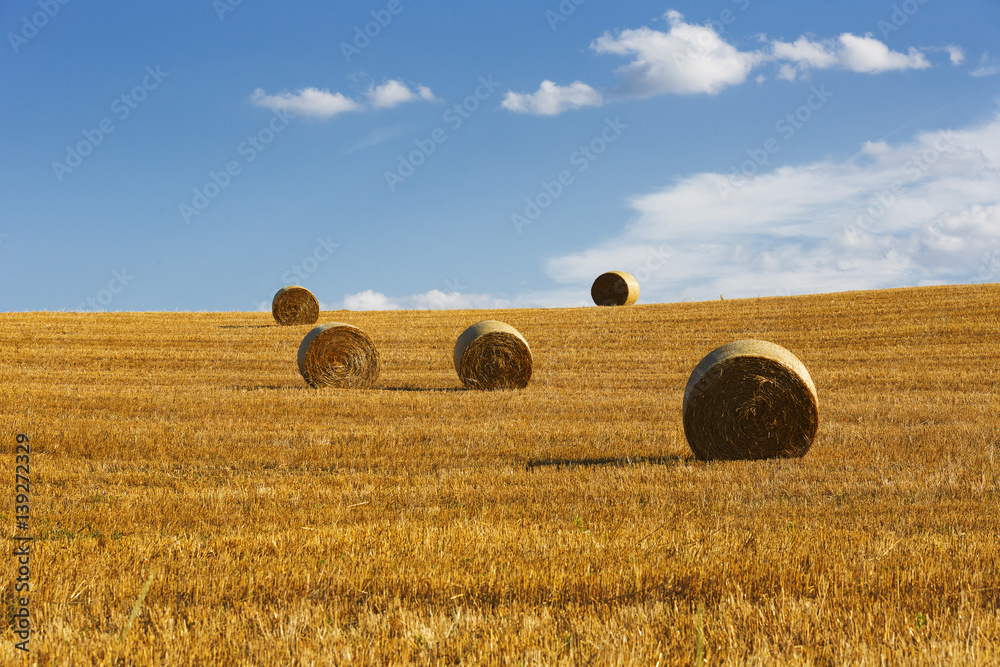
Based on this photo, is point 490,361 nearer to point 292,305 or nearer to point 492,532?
point 492,532

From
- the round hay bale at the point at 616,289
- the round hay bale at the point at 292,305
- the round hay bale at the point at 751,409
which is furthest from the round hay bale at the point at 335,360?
the round hay bale at the point at 616,289

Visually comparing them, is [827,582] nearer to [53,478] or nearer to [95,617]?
[95,617]

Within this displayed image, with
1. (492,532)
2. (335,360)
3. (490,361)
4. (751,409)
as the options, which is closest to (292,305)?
(335,360)

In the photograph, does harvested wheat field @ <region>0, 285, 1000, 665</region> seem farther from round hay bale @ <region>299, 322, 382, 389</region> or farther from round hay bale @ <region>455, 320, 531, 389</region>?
round hay bale @ <region>299, 322, 382, 389</region>

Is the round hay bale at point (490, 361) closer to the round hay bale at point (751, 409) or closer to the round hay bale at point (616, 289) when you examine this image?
the round hay bale at point (751, 409)

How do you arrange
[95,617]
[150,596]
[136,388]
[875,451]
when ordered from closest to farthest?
[95,617]
[150,596]
[875,451]
[136,388]

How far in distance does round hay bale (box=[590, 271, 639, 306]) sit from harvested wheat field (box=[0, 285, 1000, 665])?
23.8m

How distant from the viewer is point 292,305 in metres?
34.4

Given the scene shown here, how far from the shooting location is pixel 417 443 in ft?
36.1

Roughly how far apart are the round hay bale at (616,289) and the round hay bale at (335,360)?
23.0 meters

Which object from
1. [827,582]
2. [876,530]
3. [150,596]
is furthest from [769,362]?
[150,596]

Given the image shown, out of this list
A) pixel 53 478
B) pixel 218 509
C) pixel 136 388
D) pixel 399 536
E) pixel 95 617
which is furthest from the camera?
pixel 136 388

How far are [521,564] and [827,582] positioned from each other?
199 centimetres

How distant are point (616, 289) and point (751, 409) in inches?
1188
